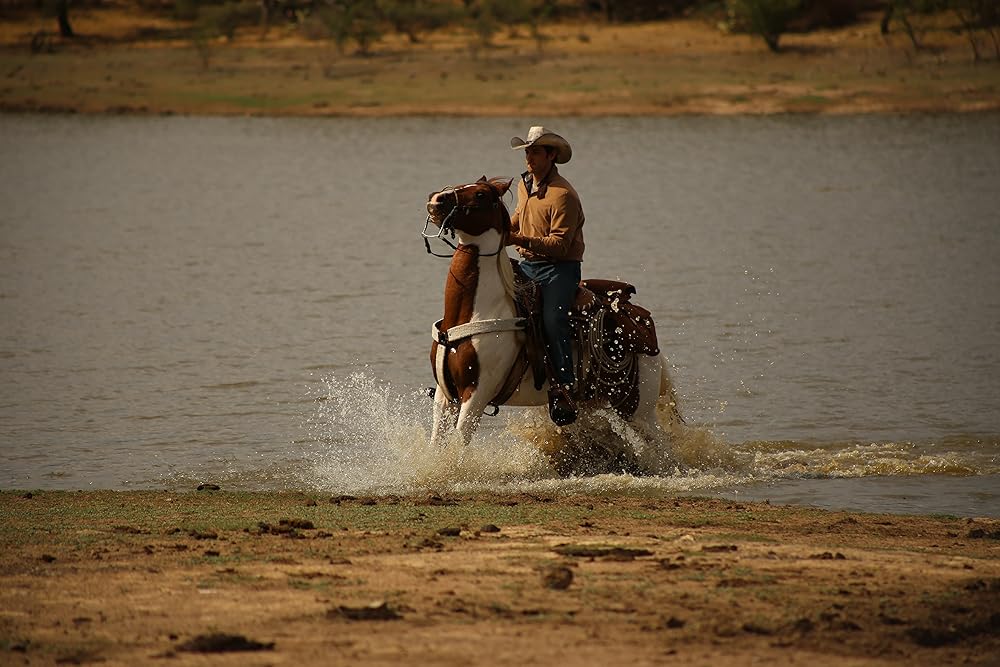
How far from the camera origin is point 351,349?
1750 cm

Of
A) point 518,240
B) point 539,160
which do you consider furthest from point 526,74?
point 518,240

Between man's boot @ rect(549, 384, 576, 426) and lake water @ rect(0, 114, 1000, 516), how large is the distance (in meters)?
0.49

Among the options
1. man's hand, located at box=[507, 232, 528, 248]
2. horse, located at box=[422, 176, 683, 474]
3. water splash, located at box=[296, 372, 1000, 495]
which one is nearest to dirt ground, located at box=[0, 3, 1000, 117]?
water splash, located at box=[296, 372, 1000, 495]

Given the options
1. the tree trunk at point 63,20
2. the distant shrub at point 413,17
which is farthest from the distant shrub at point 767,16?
the tree trunk at point 63,20

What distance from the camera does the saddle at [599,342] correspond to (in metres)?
10.9

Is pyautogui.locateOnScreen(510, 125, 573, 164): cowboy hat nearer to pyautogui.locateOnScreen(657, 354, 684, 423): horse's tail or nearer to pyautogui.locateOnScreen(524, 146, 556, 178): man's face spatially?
pyautogui.locateOnScreen(524, 146, 556, 178): man's face

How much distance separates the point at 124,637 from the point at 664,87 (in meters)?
38.6

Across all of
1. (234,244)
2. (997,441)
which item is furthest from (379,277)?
(997,441)

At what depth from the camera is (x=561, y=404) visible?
10977 mm

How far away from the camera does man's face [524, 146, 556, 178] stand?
422 inches

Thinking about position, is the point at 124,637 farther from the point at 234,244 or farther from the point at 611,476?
the point at 234,244

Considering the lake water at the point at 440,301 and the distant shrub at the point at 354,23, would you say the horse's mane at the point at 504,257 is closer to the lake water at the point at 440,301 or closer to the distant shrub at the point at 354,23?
the lake water at the point at 440,301

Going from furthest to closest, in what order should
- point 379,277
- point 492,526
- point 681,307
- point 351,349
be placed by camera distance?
point 379,277, point 681,307, point 351,349, point 492,526

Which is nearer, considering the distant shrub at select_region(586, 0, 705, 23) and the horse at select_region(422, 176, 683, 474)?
the horse at select_region(422, 176, 683, 474)
